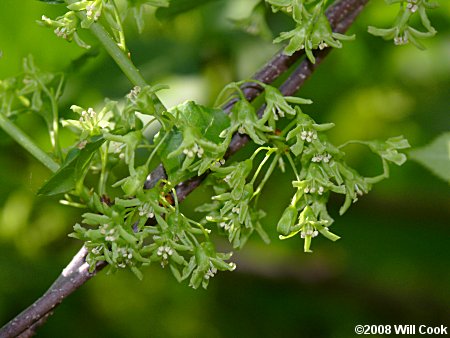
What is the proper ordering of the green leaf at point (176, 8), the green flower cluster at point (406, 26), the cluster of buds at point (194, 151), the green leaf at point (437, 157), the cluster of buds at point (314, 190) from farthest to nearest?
1. the green leaf at point (176, 8)
2. the green leaf at point (437, 157)
3. the green flower cluster at point (406, 26)
4. the cluster of buds at point (314, 190)
5. the cluster of buds at point (194, 151)

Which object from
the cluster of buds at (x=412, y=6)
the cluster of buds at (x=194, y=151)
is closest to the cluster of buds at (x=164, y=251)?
the cluster of buds at (x=194, y=151)

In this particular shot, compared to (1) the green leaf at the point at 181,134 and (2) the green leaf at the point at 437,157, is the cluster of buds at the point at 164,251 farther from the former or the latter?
(2) the green leaf at the point at 437,157

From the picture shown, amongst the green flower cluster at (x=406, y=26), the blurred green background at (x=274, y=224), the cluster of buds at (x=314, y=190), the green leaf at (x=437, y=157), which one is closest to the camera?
the cluster of buds at (x=314, y=190)

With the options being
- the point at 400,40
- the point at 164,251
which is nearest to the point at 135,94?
the point at 164,251

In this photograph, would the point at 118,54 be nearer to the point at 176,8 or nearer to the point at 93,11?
the point at 93,11

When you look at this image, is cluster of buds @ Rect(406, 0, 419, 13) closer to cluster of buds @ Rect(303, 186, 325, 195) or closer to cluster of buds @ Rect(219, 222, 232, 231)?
cluster of buds @ Rect(303, 186, 325, 195)
